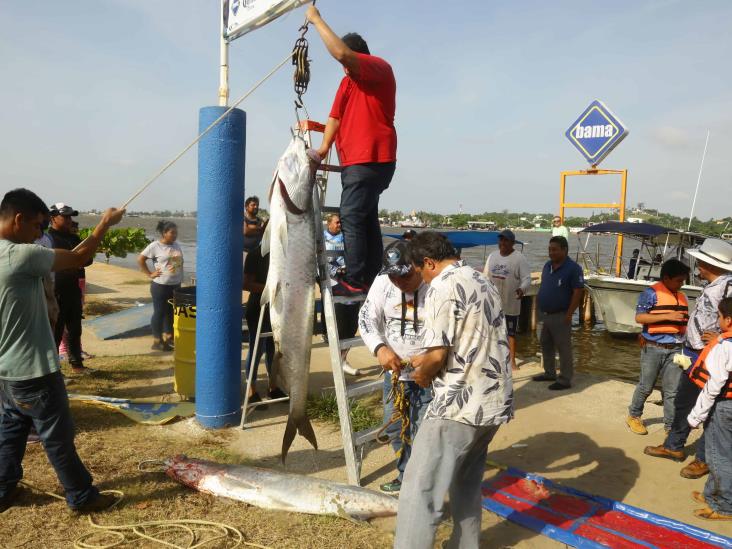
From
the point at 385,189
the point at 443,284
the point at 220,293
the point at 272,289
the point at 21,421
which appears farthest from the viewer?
the point at 220,293

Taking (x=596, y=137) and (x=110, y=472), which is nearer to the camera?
(x=110, y=472)

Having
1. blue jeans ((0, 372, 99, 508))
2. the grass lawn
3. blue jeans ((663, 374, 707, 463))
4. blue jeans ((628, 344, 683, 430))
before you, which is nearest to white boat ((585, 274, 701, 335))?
blue jeans ((628, 344, 683, 430))

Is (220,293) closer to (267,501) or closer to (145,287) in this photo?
(267,501)

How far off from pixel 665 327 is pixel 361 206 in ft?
12.3

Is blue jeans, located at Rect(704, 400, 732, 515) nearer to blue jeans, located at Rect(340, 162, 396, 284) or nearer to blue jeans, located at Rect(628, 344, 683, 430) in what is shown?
blue jeans, located at Rect(628, 344, 683, 430)

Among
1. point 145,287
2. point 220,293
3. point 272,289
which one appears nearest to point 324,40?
point 272,289

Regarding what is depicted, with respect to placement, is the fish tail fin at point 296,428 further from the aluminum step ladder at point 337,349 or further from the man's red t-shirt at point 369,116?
the man's red t-shirt at point 369,116

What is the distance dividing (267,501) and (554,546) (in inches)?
82.1

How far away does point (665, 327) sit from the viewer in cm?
545

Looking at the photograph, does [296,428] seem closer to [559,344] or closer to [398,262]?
[398,262]

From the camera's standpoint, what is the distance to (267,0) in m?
4.86

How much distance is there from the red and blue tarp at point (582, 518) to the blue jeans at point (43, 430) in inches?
121

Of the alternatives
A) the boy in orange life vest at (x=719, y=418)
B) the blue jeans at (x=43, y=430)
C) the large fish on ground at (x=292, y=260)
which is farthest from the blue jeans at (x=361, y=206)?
the boy in orange life vest at (x=719, y=418)

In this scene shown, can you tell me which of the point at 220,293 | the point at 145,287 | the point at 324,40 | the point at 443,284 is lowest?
the point at 145,287
